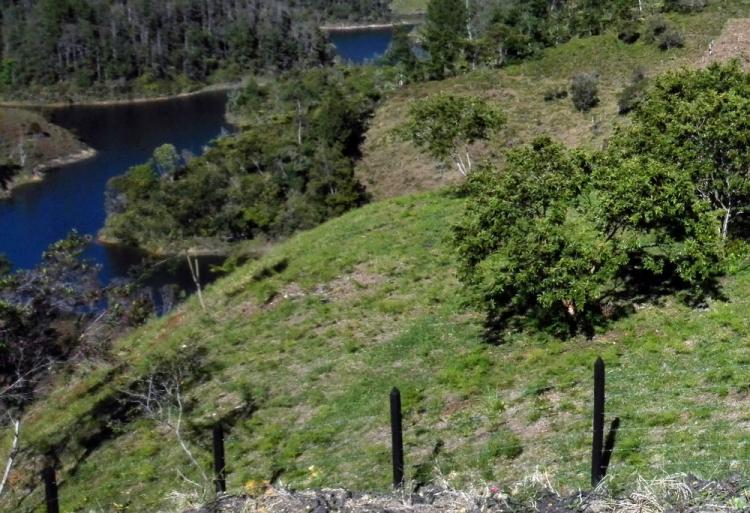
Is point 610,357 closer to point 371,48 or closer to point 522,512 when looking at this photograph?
point 522,512

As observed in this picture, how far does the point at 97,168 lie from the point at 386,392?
89.1m

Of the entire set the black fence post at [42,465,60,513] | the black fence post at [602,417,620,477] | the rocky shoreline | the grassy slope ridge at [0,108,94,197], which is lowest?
the rocky shoreline

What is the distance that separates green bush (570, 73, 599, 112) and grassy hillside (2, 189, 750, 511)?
2736 cm

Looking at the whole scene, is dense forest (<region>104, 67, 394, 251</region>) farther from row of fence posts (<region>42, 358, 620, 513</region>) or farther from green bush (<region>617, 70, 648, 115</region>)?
row of fence posts (<region>42, 358, 620, 513</region>)

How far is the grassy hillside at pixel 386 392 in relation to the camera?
12.5 meters

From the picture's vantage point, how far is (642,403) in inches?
515

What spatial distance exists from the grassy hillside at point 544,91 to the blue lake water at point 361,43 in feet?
281

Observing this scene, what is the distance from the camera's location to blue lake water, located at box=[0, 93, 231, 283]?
73.2 metres

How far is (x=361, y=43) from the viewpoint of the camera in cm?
17275

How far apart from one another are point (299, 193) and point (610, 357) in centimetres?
4690

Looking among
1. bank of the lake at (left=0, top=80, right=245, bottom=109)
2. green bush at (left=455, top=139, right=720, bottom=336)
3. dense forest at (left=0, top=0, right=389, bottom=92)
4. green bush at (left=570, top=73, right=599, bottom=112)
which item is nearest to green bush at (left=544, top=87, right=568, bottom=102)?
green bush at (left=570, top=73, right=599, bottom=112)

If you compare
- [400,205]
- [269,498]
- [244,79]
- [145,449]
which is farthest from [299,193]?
[244,79]

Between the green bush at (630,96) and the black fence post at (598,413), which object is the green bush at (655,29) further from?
the black fence post at (598,413)

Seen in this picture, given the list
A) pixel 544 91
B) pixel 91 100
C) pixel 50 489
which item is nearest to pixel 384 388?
pixel 50 489
